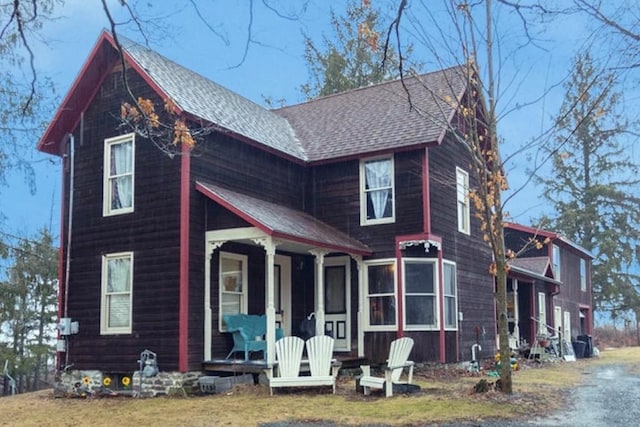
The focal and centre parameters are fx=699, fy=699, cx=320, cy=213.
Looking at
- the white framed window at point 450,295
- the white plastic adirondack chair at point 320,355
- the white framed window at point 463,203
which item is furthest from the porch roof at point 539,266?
the white plastic adirondack chair at point 320,355

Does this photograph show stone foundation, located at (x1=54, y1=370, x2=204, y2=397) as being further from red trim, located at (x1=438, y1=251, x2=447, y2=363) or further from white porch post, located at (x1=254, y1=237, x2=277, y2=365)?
red trim, located at (x1=438, y1=251, x2=447, y2=363)

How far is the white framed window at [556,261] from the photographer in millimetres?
27203

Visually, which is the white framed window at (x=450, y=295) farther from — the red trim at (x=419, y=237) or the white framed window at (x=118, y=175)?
the white framed window at (x=118, y=175)

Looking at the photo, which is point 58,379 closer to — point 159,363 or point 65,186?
point 159,363

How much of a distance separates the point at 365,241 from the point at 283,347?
4467mm

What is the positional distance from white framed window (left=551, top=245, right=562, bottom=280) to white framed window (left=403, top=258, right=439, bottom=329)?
13.1 m

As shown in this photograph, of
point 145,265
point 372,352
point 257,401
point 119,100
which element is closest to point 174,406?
point 257,401

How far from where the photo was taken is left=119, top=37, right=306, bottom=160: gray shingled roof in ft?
45.6

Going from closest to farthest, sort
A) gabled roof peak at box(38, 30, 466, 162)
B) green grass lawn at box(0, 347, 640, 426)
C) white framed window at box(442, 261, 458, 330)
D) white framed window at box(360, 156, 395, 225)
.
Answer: green grass lawn at box(0, 347, 640, 426) < gabled roof peak at box(38, 30, 466, 162) < white framed window at box(360, 156, 395, 225) < white framed window at box(442, 261, 458, 330)

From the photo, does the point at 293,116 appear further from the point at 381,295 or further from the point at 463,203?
the point at 381,295

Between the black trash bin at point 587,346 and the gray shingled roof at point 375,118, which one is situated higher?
the gray shingled roof at point 375,118

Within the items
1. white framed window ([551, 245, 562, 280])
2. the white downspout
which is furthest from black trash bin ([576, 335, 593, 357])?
the white downspout

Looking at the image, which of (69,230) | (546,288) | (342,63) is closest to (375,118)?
(69,230)

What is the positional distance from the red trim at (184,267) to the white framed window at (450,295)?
601cm
